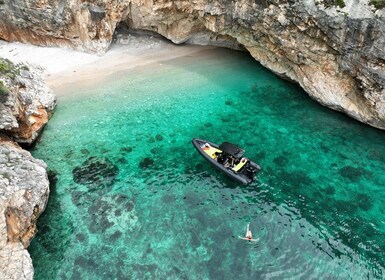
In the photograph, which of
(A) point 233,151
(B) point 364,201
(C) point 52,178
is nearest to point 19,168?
(C) point 52,178

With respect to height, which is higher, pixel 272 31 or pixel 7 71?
pixel 272 31

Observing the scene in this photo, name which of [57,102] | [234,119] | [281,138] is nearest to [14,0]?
[57,102]

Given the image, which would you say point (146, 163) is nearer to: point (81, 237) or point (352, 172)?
point (81, 237)

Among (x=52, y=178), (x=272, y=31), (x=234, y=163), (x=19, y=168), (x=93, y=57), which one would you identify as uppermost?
(x=272, y=31)

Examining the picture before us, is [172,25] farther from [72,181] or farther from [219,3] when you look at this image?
[72,181]

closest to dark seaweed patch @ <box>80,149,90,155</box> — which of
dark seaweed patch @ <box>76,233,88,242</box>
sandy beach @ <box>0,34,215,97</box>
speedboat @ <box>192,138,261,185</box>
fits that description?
dark seaweed patch @ <box>76,233,88,242</box>

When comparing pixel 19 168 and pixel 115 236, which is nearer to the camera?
pixel 115 236
